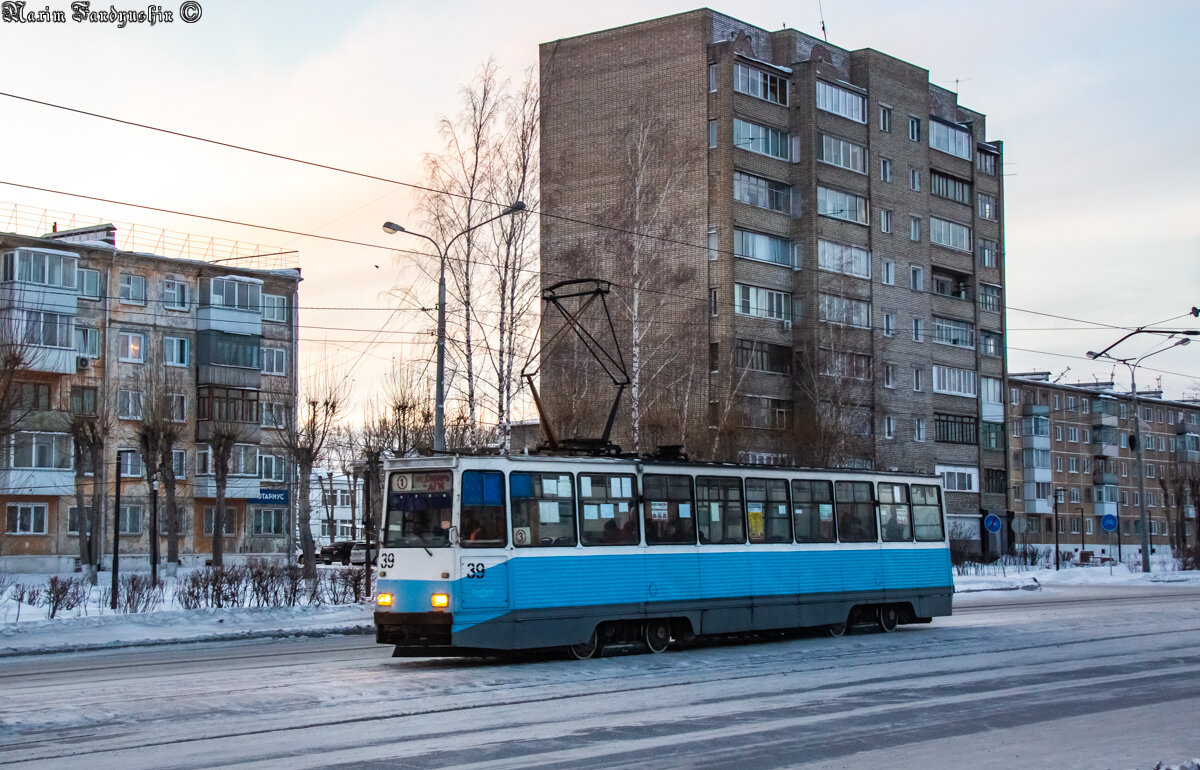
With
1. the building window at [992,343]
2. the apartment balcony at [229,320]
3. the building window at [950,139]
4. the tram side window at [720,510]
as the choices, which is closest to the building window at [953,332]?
the building window at [992,343]

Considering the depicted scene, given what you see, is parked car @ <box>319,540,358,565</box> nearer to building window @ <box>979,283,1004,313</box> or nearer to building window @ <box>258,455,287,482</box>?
building window @ <box>258,455,287,482</box>

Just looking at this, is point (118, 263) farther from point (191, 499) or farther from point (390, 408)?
point (390, 408)

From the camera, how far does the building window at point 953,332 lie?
6881 cm

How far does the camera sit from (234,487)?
207ft

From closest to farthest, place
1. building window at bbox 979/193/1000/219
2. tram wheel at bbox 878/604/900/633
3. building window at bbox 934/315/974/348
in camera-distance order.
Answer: tram wheel at bbox 878/604/900/633, building window at bbox 934/315/974/348, building window at bbox 979/193/1000/219

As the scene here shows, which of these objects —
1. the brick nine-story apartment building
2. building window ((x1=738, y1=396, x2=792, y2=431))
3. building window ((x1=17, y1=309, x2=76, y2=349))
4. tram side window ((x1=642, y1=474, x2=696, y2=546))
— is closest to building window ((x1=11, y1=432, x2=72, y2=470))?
building window ((x1=17, y1=309, x2=76, y2=349))

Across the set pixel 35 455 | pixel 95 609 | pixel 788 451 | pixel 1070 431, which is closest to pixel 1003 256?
pixel 788 451

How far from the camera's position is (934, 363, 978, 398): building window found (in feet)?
224

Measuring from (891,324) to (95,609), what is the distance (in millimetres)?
44850

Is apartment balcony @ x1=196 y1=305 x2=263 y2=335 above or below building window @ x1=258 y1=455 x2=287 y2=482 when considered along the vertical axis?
above

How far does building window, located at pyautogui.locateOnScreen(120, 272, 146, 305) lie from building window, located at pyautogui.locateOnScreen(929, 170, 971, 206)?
38349 mm

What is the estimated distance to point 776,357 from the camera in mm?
58875

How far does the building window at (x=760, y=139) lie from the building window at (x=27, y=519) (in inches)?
1290

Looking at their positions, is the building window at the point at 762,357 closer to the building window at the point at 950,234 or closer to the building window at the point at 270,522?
the building window at the point at 950,234
